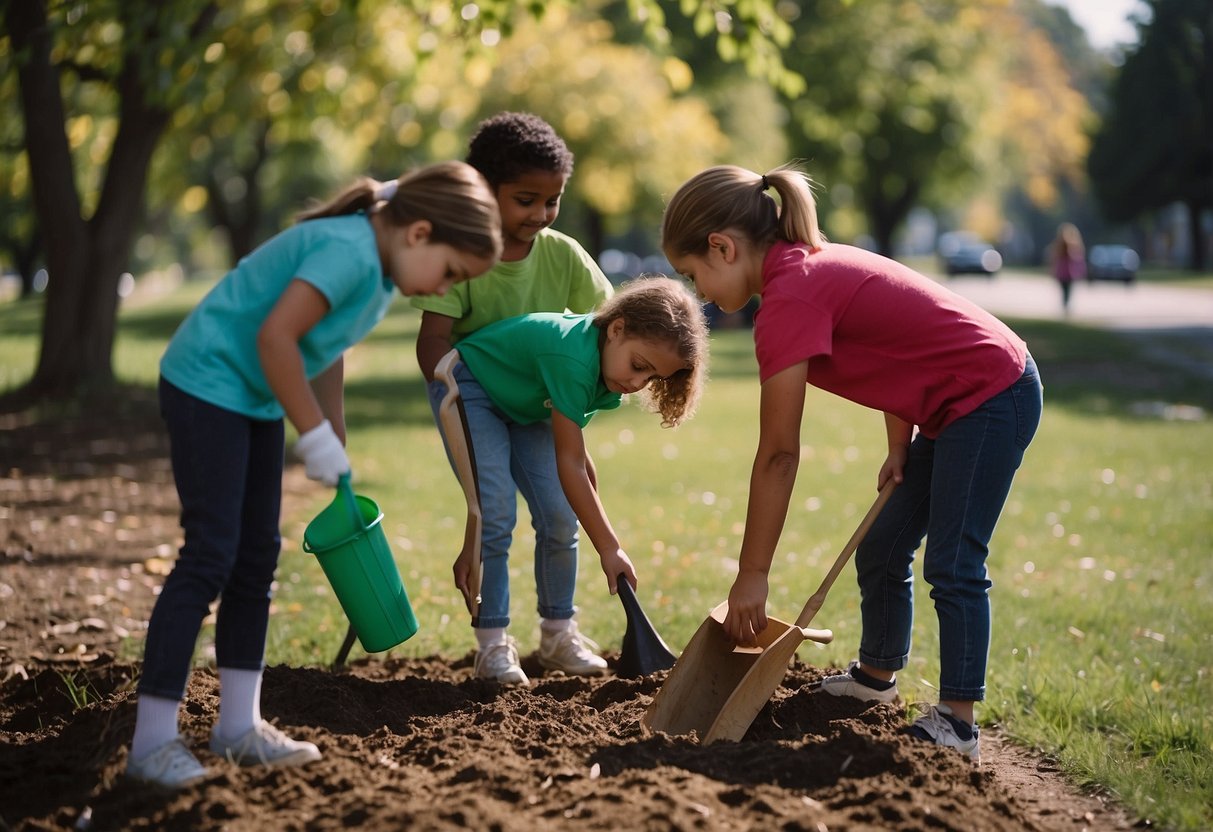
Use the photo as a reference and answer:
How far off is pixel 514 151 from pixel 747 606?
166 cm

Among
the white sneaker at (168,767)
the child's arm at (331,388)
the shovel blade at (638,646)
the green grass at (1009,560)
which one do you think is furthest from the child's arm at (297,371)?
the green grass at (1009,560)

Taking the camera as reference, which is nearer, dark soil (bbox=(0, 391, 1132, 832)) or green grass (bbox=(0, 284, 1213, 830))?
dark soil (bbox=(0, 391, 1132, 832))

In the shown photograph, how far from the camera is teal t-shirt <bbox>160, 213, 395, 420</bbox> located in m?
3.09

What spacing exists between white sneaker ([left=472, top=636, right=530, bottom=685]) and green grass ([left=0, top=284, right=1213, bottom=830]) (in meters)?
0.58

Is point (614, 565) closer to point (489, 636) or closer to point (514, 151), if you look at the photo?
point (489, 636)

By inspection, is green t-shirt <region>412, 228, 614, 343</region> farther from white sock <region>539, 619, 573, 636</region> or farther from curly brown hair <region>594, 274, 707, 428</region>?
white sock <region>539, 619, 573, 636</region>

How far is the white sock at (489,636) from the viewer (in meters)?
4.38

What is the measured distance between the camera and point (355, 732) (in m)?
3.65

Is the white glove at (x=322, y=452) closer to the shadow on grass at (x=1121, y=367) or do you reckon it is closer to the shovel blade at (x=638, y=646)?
the shovel blade at (x=638, y=646)

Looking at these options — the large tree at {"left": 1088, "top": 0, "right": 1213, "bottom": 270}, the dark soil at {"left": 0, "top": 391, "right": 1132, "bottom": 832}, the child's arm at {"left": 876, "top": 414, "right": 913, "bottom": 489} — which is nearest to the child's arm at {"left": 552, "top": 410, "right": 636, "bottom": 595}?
the dark soil at {"left": 0, "top": 391, "right": 1132, "bottom": 832}

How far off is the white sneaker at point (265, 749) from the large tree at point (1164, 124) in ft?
160

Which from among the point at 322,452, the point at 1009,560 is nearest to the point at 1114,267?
the point at 1009,560

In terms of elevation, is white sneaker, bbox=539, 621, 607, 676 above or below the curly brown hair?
below

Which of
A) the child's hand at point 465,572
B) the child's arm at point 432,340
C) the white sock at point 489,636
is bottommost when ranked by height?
the white sock at point 489,636
